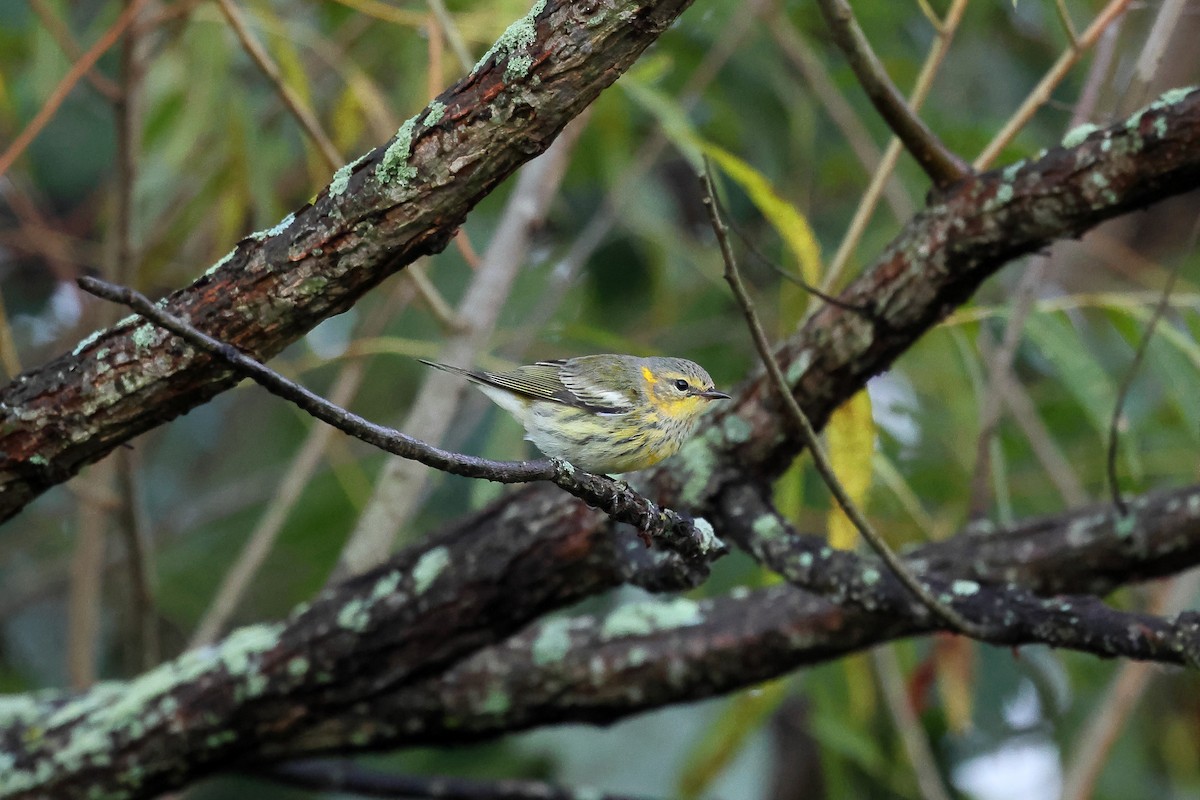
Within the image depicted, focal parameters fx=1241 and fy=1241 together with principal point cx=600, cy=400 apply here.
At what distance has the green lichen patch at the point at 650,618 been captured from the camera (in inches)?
129

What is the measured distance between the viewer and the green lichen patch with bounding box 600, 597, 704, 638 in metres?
3.28

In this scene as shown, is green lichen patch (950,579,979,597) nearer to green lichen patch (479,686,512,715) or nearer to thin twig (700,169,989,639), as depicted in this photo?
thin twig (700,169,989,639)

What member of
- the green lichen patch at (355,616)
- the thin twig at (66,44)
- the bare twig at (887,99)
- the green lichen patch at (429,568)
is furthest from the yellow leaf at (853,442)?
the thin twig at (66,44)

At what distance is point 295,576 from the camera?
17.9ft

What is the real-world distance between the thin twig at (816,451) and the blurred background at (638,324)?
61 cm

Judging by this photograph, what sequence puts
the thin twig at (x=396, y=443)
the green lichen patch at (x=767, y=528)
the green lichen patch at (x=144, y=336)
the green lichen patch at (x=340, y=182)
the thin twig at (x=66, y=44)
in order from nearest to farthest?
the thin twig at (x=396, y=443), the green lichen patch at (x=340, y=182), the green lichen patch at (x=144, y=336), the green lichen patch at (x=767, y=528), the thin twig at (x=66, y=44)

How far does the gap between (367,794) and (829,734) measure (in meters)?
1.45

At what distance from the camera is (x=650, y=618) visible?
3.31 metres

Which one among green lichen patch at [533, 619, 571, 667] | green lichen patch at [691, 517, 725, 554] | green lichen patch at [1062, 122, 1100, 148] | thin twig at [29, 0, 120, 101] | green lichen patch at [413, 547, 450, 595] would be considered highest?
thin twig at [29, 0, 120, 101]

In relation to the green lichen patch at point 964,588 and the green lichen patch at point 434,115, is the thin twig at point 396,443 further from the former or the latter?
the green lichen patch at point 964,588

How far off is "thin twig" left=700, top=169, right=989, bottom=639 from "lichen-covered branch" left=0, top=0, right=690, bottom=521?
0.26 metres

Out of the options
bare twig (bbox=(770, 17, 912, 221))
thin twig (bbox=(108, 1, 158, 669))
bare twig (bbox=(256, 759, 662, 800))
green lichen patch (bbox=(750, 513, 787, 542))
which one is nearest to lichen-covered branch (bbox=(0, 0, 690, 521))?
green lichen patch (bbox=(750, 513, 787, 542))

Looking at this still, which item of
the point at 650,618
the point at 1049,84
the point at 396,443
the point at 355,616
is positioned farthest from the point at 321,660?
the point at 1049,84

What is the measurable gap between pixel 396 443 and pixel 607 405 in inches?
60.3
